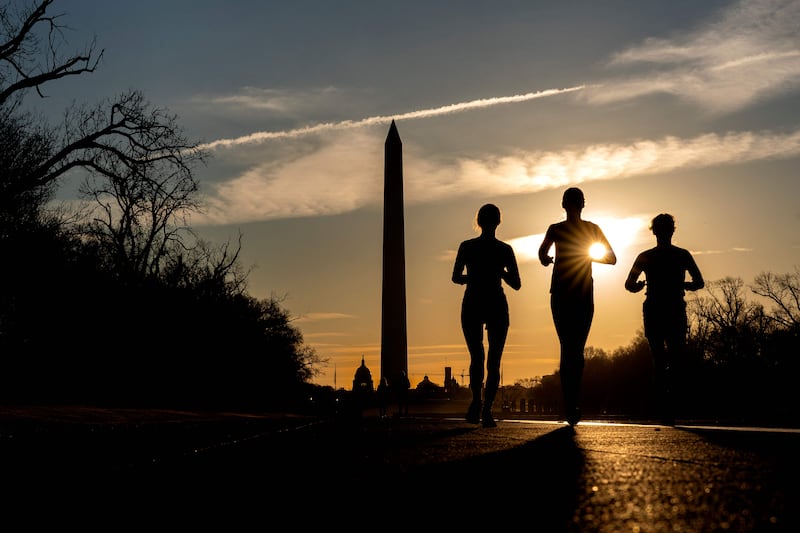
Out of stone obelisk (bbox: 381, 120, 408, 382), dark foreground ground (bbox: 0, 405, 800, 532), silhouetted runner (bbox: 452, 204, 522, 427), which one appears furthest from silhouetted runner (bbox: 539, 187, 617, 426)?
stone obelisk (bbox: 381, 120, 408, 382)

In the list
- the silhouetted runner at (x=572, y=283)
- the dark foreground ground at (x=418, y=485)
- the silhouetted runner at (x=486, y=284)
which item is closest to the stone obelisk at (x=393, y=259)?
the silhouetted runner at (x=486, y=284)

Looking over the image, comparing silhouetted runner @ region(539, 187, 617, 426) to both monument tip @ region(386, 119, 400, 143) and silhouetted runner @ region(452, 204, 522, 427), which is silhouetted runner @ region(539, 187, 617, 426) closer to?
silhouetted runner @ region(452, 204, 522, 427)

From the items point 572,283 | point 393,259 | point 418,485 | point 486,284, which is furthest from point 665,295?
point 393,259

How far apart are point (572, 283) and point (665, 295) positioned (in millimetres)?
1138

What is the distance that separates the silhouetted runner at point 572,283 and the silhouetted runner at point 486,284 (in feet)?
1.64

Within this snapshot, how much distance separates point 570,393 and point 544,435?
1755mm

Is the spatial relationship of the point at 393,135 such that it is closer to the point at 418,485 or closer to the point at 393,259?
the point at 393,259

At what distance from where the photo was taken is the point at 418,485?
4227 mm

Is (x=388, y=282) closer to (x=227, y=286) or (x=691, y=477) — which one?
(x=227, y=286)

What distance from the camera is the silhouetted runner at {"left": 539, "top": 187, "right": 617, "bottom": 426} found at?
9.61 meters

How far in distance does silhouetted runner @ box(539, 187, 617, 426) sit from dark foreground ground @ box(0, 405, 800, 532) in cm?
223

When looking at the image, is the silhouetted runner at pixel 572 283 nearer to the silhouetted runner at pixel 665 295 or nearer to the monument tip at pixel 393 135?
the silhouetted runner at pixel 665 295

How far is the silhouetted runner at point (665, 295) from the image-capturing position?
10.2 metres

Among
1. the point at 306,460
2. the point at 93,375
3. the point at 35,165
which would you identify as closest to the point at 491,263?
the point at 306,460
